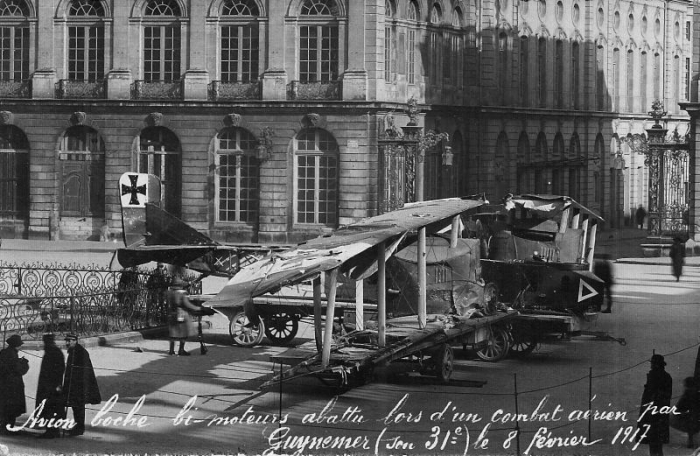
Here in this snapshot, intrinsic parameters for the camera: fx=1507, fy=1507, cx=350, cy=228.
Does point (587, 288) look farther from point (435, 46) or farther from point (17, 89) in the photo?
point (17, 89)

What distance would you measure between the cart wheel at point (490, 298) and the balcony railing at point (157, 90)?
26.4 meters

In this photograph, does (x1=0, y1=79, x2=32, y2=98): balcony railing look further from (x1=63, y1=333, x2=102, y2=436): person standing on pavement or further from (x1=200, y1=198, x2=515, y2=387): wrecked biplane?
(x1=63, y1=333, x2=102, y2=436): person standing on pavement

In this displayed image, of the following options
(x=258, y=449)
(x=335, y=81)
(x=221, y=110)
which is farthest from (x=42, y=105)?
(x=258, y=449)

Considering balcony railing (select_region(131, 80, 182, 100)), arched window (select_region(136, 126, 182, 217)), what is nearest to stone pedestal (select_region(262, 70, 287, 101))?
balcony railing (select_region(131, 80, 182, 100))

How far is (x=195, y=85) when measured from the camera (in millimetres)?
52688

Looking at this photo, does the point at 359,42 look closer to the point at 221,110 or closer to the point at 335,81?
the point at 335,81

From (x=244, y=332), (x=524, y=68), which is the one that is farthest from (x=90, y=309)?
(x=524, y=68)

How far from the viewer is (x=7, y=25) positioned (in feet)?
179

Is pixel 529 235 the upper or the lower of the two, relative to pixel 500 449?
upper

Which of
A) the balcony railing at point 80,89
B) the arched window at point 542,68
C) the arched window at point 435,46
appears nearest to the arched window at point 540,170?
the arched window at point 542,68

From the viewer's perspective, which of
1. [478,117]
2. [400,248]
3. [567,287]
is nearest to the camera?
[400,248]

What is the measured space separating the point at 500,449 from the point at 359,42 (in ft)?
110

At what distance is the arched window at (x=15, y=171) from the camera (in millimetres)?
54719

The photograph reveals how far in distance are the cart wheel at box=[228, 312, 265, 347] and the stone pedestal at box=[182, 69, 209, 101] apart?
2429 centimetres
